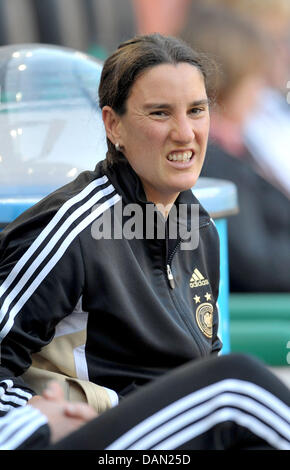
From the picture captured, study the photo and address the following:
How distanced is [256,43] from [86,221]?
2398 millimetres

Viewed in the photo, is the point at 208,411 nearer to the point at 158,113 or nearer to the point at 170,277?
the point at 170,277

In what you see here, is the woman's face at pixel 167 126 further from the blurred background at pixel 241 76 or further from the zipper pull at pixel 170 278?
the blurred background at pixel 241 76

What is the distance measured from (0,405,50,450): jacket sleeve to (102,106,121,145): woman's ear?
1.93 feet

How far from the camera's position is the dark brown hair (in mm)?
1553

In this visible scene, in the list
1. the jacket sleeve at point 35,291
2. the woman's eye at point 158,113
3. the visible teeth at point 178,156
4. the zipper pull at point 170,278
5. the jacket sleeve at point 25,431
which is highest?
the woman's eye at point 158,113

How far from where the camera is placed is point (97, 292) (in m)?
1.46

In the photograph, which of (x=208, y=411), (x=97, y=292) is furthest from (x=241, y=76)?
(x=208, y=411)

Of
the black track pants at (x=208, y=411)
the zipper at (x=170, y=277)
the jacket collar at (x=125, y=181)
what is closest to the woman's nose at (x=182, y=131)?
the jacket collar at (x=125, y=181)

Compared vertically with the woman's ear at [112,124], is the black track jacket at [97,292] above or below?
below

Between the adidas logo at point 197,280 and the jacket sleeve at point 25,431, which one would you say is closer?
the jacket sleeve at point 25,431

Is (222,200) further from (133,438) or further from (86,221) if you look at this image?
(133,438)

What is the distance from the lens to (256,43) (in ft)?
11.9

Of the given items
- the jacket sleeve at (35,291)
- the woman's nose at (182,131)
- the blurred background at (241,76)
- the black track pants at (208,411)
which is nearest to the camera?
the black track pants at (208,411)

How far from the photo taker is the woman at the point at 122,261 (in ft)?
4.67
